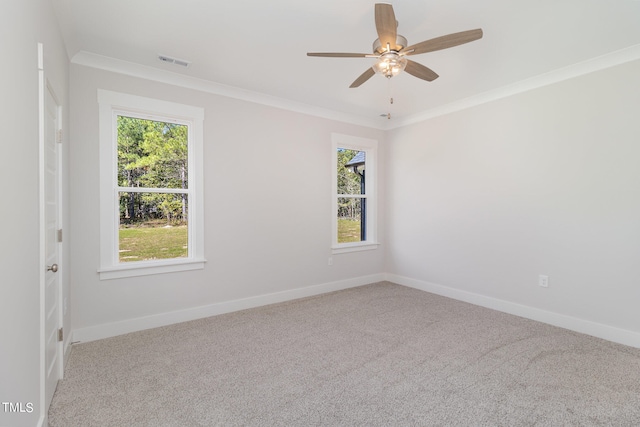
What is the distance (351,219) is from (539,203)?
2.56m

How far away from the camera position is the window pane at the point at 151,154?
3225mm

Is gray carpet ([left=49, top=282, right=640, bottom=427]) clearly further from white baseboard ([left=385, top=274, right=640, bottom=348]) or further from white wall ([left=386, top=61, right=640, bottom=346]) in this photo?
white wall ([left=386, top=61, right=640, bottom=346])

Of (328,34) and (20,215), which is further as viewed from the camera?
(328,34)

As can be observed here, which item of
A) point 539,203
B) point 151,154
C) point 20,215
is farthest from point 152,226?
point 539,203

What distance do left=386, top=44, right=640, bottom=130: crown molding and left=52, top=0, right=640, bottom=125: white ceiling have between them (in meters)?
0.07

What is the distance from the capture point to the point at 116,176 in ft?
10.3

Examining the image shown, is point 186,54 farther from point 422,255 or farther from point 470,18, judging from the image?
point 422,255

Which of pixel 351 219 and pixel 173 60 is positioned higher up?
pixel 173 60

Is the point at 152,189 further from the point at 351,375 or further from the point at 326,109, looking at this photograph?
the point at 351,375

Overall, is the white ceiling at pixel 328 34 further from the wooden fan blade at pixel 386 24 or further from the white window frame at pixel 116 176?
the white window frame at pixel 116 176

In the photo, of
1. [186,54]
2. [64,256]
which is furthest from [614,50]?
[64,256]

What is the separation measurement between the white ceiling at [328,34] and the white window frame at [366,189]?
1.31 metres

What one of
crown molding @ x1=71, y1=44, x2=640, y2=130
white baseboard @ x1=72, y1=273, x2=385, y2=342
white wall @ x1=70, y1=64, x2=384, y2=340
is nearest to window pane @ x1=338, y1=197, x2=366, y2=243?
white wall @ x1=70, y1=64, x2=384, y2=340

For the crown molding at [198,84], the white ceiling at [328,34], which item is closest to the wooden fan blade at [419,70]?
the white ceiling at [328,34]
